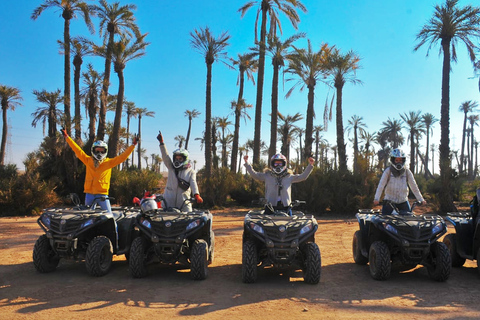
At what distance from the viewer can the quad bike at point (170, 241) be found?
6105 millimetres

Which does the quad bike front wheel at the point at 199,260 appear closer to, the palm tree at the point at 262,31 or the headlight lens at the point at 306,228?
the headlight lens at the point at 306,228

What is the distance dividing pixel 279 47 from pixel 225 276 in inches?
859

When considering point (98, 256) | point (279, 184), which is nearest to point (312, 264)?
point (279, 184)

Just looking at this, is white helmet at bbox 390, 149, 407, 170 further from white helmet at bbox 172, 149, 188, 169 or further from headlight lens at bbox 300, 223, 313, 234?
white helmet at bbox 172, 149, 188, 169

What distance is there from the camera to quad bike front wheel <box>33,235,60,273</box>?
21.2 feet

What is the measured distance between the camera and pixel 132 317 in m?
4.65

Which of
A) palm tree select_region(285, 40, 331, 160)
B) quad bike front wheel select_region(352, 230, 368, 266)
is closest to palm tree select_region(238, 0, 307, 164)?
palm tree select_region(285, 40, 331, 160)

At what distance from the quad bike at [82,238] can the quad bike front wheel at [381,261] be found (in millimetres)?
4304

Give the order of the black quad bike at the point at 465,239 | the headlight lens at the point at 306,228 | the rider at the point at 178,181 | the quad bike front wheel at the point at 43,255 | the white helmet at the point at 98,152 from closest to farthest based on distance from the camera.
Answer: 1. the headlight lens at the point at 306,228
2. the quad bike front wheel at the point at 43,255
3. the black quad bike at the point at 465,239
4. the rider at the point at 178,181
5. the white helmet at the point at 98,152

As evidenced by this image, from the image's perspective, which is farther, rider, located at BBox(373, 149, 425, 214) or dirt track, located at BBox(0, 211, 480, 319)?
rider, located at BBox(373, 149, 425, 214)

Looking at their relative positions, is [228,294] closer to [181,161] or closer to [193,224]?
[193,224]

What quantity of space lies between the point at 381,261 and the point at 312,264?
1195mm

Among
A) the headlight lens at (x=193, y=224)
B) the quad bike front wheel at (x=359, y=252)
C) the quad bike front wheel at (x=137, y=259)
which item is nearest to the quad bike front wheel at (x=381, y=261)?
the quad bike front wheel at (x=359, y=252)

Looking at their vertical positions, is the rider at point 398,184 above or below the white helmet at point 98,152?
below
